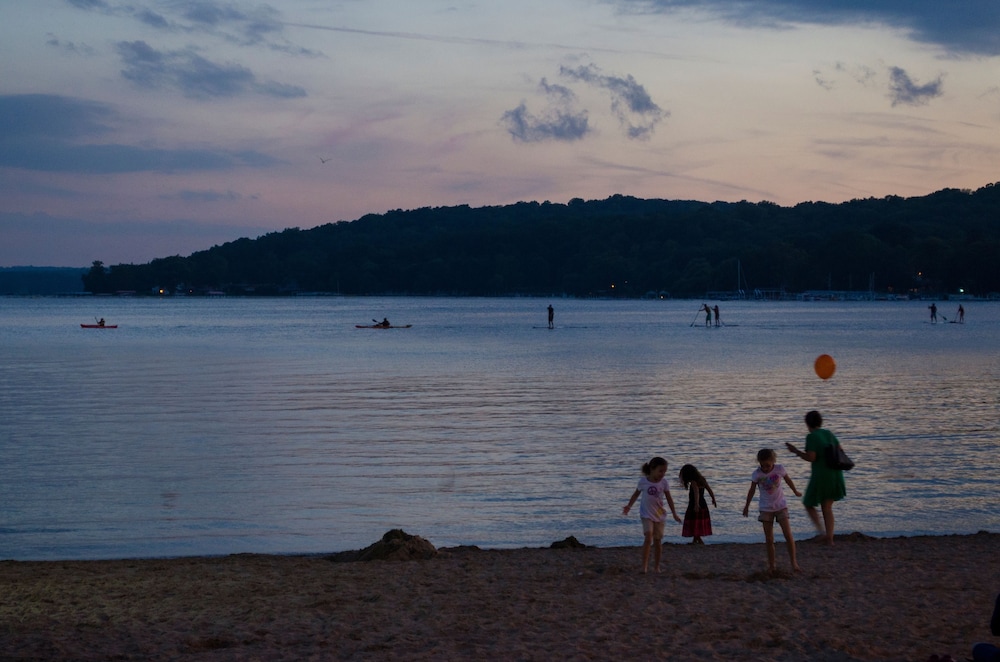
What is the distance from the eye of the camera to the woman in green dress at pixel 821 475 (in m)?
11.5

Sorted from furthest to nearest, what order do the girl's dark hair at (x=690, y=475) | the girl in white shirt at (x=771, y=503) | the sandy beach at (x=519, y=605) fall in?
the girl's dark hair at (x=690, y=475) < the girl in white shirt at (x=771, y=503) < the sandy beach at (x=519, y=605)

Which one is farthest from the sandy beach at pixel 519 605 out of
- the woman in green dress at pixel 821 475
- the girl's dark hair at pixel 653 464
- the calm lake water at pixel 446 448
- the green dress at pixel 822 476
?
the calm lake water at pixel 446 448

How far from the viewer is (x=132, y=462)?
732 inches

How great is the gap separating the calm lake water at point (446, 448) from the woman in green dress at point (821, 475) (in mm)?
994

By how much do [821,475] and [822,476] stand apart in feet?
0.05

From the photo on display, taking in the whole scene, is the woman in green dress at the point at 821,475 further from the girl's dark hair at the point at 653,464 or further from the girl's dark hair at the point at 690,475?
the girl's dark hair at the point at 653,464

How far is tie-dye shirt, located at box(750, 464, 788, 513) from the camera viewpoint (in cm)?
1048

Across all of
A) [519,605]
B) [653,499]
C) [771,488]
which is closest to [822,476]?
[771,488]

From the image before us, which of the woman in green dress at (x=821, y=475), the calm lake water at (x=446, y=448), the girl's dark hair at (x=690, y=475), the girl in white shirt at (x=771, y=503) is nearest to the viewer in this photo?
the girl in white shirt at (x=771, y=503)

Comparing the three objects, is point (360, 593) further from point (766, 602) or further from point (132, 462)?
point (132, 462)

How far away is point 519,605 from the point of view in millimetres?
9453

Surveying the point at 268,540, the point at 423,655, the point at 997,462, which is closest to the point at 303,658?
the point at 423,655

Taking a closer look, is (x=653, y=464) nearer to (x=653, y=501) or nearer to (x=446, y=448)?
(x=653, y=501)

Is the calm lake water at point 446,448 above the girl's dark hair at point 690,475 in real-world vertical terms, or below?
below
